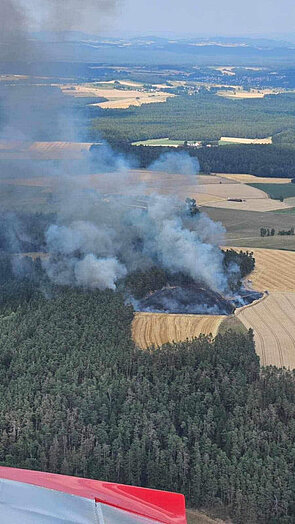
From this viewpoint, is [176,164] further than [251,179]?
No

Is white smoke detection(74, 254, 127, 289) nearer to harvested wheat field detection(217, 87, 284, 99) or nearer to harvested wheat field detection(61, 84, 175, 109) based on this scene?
harvested wheat field detection(61, 84, 175, 109)

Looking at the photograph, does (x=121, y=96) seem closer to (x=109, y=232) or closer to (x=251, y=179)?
(x=251, y=179)

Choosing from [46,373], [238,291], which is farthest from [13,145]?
[46,373]

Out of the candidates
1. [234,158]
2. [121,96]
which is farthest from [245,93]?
[234,158]

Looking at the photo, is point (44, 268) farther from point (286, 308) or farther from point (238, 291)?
point (286, 308)

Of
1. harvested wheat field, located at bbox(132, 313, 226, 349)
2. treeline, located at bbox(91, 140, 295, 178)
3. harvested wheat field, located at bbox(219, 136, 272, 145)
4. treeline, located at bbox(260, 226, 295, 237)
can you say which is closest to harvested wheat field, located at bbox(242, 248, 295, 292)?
treeline, located at bbox(260, 226, 295, 237)
